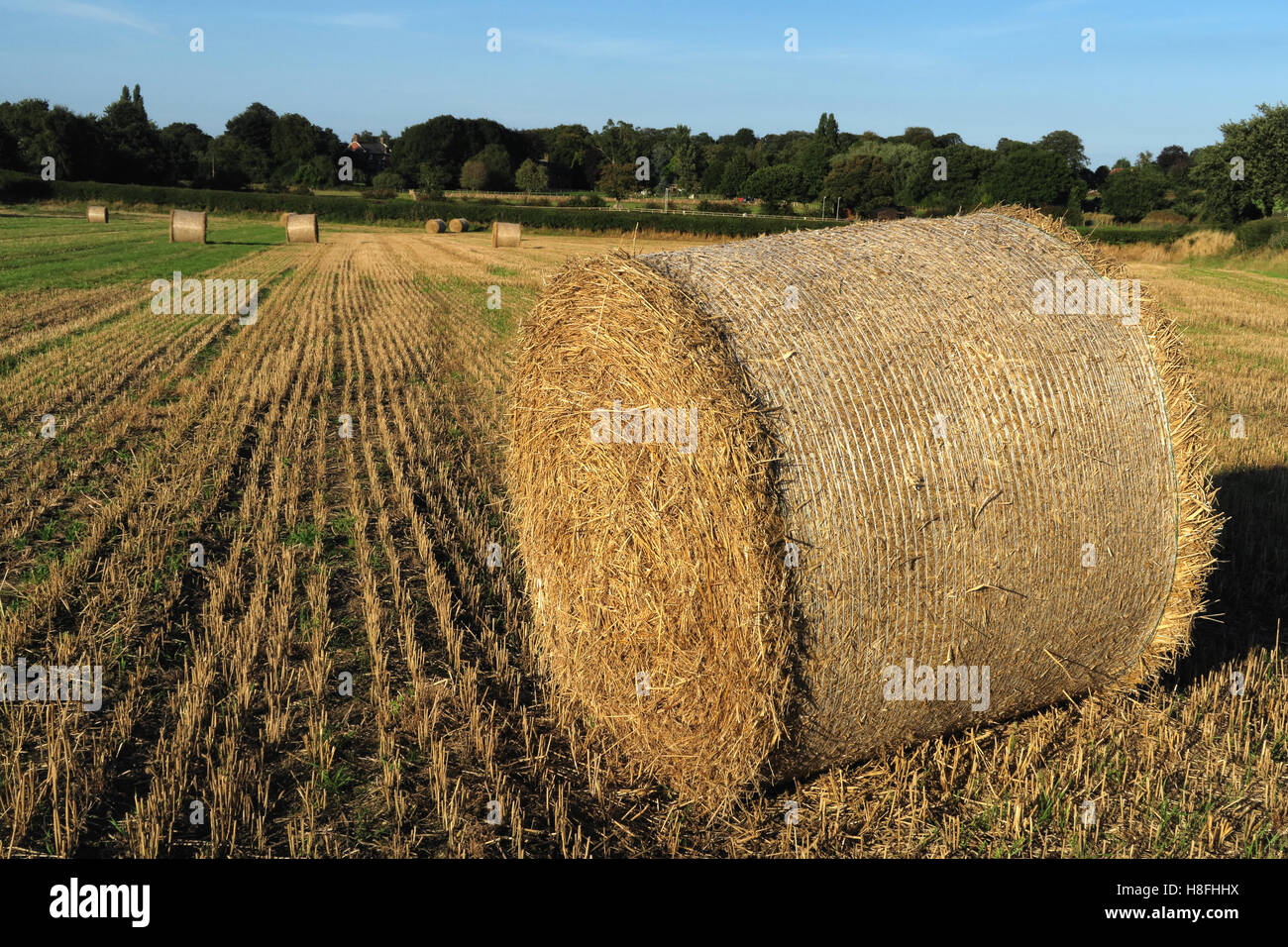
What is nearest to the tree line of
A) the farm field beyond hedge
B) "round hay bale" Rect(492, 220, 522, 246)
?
"round hay bale" Rect(492, 220, 522, 246)

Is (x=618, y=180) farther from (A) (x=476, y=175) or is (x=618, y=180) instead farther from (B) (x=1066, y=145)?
(B) (x=1066, y=145)

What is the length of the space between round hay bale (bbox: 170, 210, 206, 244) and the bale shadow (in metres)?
40.3

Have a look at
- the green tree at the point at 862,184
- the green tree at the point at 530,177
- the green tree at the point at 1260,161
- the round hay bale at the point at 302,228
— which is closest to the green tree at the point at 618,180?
the green tree at the point at 530,177

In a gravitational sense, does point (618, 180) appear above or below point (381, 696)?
above

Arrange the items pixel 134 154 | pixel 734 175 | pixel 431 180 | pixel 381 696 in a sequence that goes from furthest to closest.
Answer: pixel 734 175 < pixel 431 180 < pixel 134 154 < pixel 381 696

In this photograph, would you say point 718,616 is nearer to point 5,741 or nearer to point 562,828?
point 562,828

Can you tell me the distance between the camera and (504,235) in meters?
42.2

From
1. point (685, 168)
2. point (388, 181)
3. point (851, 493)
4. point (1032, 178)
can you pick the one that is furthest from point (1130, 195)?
point (851, 493)

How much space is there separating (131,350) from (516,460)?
38.8 feet

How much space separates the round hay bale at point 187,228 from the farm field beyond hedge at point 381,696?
102 feet

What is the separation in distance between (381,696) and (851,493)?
2.83m

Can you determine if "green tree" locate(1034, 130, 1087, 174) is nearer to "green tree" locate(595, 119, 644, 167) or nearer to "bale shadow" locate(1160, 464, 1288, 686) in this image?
"green tree" locate(595, 119, 644, 167)

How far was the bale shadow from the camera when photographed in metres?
6.20
